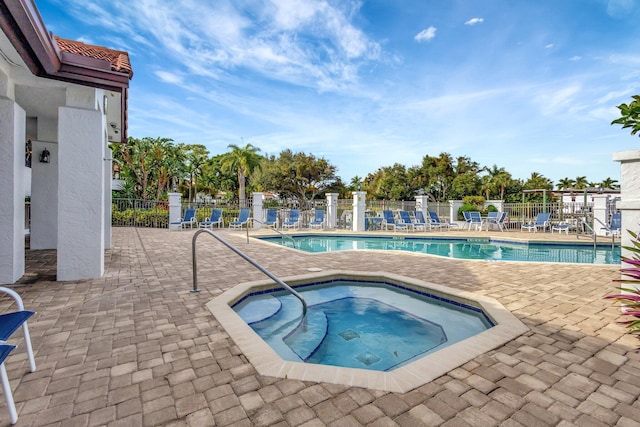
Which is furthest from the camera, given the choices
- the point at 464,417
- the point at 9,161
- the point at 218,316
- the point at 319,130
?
the point at 319,130

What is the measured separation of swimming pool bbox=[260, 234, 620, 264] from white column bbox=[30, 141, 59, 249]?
659cm

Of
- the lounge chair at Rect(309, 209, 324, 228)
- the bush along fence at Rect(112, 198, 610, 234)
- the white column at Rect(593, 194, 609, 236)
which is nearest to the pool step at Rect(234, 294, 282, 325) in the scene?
Answer: the lounge chair at Rect(309, 209, 324, 228)

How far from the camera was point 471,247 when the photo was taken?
11.9 m

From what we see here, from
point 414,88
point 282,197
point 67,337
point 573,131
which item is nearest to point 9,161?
point 67,337

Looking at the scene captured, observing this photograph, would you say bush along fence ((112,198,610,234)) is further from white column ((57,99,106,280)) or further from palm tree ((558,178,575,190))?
palm tree ((558,178,575,190))

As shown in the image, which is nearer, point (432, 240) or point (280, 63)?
point (432, 240)

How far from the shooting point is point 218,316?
11.5 ft

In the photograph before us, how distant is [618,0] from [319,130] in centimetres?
2063

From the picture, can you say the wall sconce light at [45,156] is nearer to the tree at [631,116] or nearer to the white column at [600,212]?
the tree at [631,116]

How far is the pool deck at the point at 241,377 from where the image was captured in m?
1.87

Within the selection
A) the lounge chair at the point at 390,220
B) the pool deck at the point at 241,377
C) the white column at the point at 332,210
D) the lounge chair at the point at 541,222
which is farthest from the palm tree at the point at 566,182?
the pool deck at the point at 241,377

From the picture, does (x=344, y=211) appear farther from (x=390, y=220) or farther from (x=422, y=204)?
(x=422, y=204)

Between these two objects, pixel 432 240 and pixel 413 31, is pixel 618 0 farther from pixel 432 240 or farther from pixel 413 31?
pixel 432 240

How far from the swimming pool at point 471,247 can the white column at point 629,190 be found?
17.4 ft
